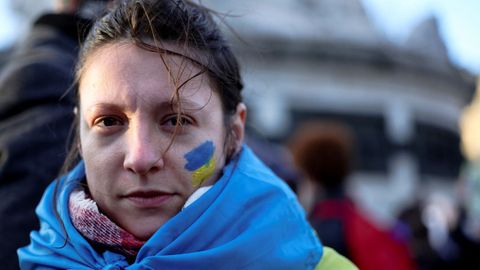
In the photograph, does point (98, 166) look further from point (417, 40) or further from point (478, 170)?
point (478, 170)

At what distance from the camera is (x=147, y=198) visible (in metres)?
1.69

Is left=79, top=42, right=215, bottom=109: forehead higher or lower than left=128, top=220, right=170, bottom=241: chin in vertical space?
higher

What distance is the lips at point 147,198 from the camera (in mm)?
1682

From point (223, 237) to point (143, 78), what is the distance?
0.46m

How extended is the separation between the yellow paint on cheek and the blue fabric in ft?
0.15

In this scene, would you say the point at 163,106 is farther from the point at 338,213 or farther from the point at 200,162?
the point at 338,213

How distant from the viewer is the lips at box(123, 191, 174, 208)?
168 centimetres

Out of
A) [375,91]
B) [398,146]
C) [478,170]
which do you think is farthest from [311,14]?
[478,170]

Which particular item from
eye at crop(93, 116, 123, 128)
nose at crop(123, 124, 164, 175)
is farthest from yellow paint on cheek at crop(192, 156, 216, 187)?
eye at crop(93, 116, 123, 128)

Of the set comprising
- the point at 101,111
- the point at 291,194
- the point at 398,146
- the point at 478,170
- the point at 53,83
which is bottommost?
the point at 478,170

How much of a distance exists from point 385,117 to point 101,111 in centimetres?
1614

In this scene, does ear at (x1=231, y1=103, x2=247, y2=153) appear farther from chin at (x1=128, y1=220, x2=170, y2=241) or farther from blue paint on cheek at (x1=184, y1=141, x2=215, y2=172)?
chin at (x1=128, y1=220, x2=170, y2=241)

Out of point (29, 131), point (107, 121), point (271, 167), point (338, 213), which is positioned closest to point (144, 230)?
point (107, 121)

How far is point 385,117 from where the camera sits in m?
17.3
